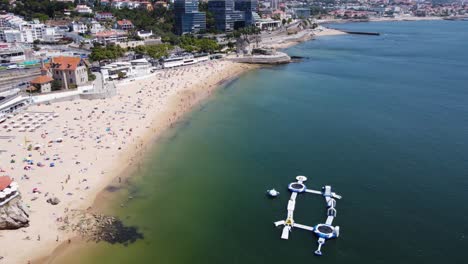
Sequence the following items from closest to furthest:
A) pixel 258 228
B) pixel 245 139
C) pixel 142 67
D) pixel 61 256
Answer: pixel 61 256 → pixel 258 228 → pixel 245 139 → pixel 142 67

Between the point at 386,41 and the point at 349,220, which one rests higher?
the point at 386,41

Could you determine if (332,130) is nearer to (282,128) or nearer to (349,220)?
(282,128)

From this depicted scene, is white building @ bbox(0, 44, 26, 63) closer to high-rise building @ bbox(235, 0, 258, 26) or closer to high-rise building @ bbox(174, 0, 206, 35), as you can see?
high-rise building @ bbox(174, 0, 206, 35)

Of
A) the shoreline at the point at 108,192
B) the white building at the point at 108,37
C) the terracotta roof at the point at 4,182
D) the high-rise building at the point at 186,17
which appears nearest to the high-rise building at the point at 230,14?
the high-rise building at the point at 186,17

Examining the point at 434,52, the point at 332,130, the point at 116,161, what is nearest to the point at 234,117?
the point at 332,130

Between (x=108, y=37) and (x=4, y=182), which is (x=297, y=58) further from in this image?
(x=4, y=182)

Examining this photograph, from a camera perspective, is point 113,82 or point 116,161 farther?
point 113,82

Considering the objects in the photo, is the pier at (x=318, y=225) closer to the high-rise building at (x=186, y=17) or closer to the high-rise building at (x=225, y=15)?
the high-rise building at (x=186, y=17)
